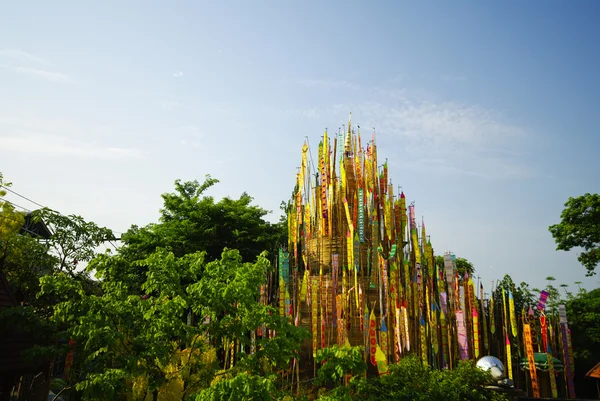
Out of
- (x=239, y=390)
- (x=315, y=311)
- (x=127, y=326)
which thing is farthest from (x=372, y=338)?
(x=239, y=390)

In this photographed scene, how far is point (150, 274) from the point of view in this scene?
7.23 m

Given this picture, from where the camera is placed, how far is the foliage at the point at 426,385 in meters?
7.33

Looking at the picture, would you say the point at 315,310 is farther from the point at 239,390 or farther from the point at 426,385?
the point at 239,390

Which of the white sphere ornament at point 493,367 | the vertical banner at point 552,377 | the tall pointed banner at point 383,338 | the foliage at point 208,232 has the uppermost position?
the foliage at point 208,232

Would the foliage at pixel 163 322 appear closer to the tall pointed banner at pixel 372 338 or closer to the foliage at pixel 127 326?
the foliage at pixel 127 326

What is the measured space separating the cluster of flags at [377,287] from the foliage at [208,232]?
256cm

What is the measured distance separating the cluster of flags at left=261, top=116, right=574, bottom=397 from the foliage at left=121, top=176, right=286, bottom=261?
101 inches

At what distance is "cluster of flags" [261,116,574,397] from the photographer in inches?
562

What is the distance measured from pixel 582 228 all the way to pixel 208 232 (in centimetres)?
1602

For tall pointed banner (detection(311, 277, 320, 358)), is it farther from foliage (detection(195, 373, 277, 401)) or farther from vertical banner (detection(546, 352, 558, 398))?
foliage (detection(195, 373, 277, 401))

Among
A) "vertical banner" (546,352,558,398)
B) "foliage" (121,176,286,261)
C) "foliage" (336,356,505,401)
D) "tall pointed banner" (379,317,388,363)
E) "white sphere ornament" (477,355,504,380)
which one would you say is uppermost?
"foliage" (121,176,286,261)

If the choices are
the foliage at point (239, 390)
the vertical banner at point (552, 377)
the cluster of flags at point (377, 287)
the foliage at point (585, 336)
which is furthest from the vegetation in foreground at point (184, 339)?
the foliage at point (585, 336)

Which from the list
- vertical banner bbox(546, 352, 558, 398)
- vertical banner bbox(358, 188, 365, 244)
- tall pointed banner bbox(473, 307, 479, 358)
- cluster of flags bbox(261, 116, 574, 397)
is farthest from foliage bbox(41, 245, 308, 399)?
vertical banner bbox(546, 352, 558, 398)

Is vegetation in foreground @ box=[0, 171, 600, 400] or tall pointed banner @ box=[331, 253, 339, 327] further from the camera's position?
tall pointed banner @ box=[331, 253, 339, 327]
